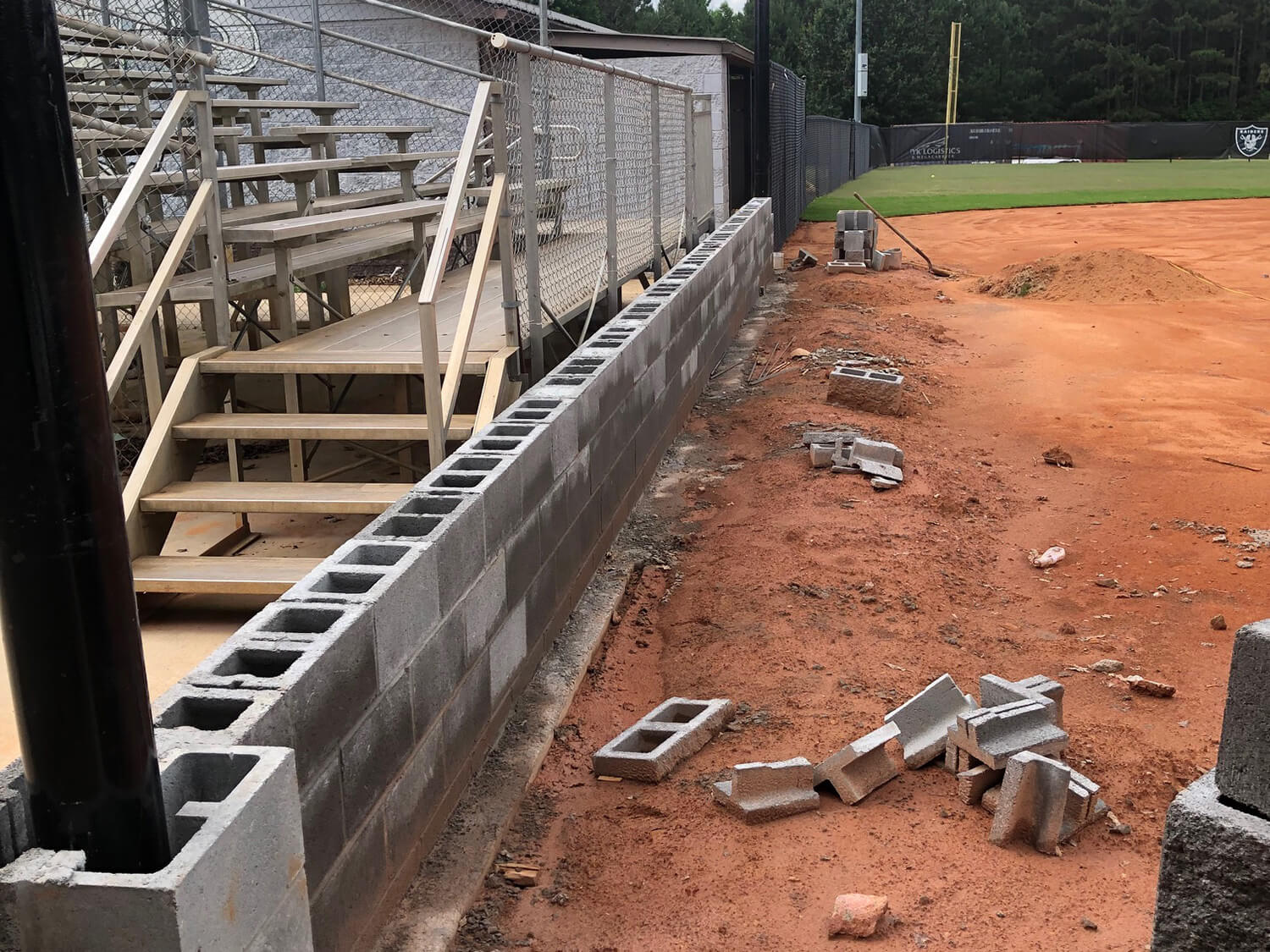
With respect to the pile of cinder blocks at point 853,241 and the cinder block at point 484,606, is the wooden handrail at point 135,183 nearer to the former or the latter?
the cinder block at point 484,606

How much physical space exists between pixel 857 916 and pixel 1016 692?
1366mm

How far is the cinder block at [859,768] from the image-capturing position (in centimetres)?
428

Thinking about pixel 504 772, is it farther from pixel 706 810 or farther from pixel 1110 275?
pixel 1110 275

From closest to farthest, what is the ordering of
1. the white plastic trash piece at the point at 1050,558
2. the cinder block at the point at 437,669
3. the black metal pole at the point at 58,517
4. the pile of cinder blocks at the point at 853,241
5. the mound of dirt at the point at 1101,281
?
1. the black metal pole at the point at 58,517
2. the cinder block at the point at 437,669
3. the white plastic trash piece at the point at 1050,558
4. the mound of dirt at the point at 1101,281
5. the pile of cinder blocks at the point at 853,241

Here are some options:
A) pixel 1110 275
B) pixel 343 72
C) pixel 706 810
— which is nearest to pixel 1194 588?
pixel 706 810

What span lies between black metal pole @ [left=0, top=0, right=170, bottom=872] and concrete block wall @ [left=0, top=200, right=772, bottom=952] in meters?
0.19

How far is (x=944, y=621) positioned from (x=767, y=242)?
12.7 meters

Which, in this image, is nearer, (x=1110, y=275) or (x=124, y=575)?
(x=124, y=575)

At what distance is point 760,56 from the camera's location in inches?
762

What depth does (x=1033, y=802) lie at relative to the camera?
4.02 metres

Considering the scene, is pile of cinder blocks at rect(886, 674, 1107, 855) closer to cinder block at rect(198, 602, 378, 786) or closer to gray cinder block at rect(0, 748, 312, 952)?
cinder block at rect(198, 602, 378, 786)

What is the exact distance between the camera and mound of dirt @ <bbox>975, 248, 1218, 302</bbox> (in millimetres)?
16984

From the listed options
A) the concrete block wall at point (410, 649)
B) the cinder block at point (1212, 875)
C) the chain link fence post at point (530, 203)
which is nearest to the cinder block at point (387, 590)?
the concrete block wall at point (410, 649)

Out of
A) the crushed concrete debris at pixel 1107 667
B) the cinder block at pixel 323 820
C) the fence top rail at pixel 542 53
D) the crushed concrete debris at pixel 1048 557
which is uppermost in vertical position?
the fence top rail at pixel 542 53
